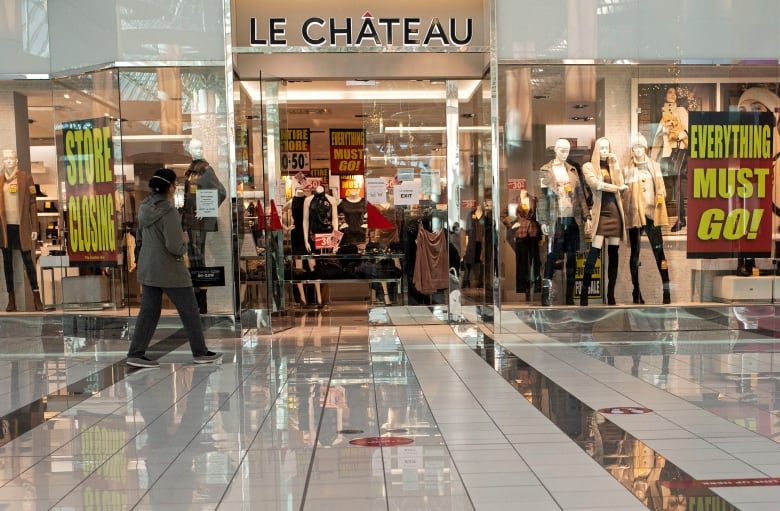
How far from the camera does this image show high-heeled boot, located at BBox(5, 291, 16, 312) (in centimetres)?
948

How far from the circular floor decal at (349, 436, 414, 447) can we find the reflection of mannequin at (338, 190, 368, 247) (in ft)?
22.3

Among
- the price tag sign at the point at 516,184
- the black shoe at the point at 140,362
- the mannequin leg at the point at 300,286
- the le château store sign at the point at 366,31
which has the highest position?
the le château store sign at the point at 366,31

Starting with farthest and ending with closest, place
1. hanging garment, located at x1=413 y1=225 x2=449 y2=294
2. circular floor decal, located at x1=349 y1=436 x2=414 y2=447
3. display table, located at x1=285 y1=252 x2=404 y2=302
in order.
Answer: display table, located at x1=285 y1=252 x2=404 y2=302, hanging garment, located at x1=413 y1=225 x2=449 y2=294, circular floor decal, located at x1=349 y1=436 x2=414 y2=447

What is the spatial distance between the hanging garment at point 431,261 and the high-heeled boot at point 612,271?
5.86ft

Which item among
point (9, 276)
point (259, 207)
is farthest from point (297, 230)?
point (9, 276)

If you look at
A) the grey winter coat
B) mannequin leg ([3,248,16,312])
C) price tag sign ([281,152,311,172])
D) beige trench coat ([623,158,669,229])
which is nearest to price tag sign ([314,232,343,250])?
price tag sign ([281,152,311,172])

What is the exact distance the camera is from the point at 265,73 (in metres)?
8.99

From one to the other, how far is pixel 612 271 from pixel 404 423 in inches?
170

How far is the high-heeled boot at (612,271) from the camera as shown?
8.18 metres

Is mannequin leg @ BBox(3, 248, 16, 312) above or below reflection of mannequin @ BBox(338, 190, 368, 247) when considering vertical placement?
below

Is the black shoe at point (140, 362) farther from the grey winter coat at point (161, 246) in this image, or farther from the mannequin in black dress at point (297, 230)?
the mannequin in black dress at point (297, 230)

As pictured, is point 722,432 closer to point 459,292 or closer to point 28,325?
point 459,292

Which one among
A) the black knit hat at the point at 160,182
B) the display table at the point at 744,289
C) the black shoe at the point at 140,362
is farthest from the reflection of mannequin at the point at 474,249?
the black shoe at the point at 140,362

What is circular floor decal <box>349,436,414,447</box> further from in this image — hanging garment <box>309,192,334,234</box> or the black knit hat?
hanging garment <box>309,192,334,234</box>
